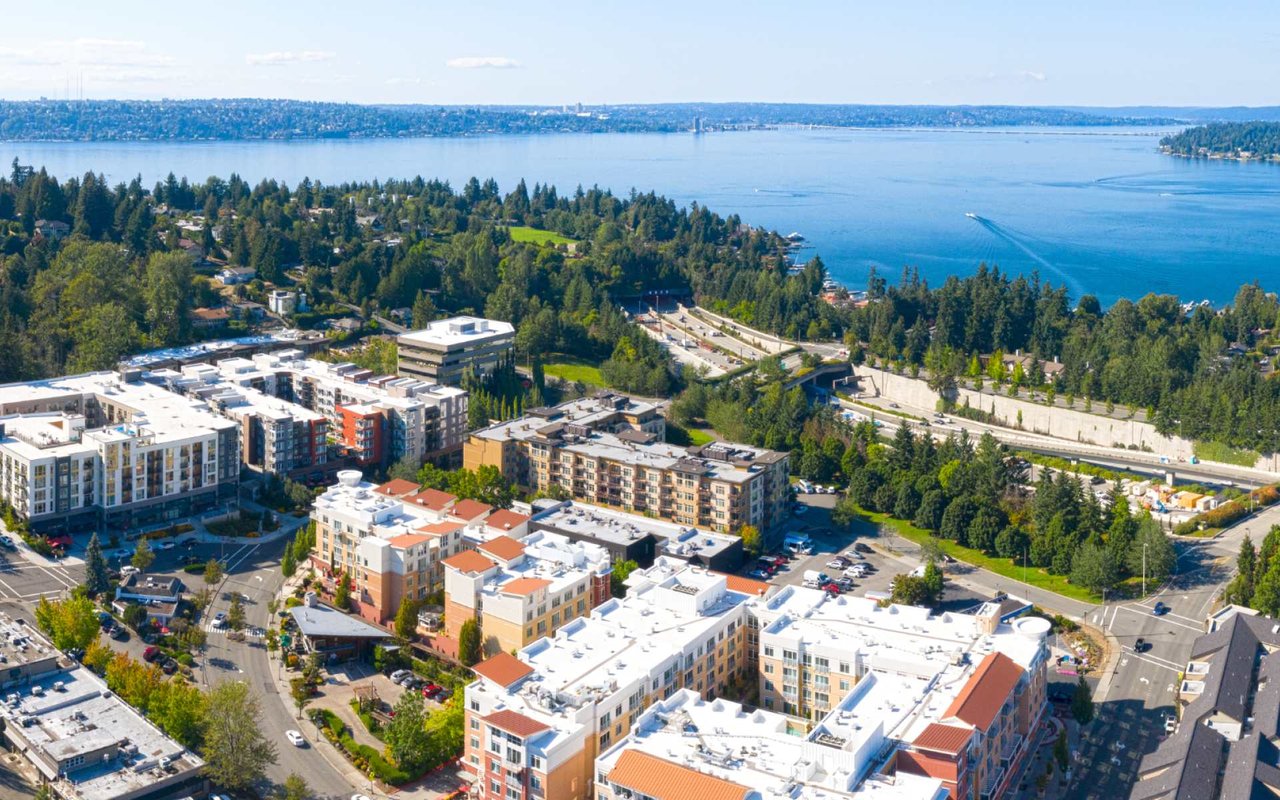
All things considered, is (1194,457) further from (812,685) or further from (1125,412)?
(812,685)

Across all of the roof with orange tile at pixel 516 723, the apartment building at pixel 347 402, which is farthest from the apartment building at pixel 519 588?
the apartment building at pixel 347 402

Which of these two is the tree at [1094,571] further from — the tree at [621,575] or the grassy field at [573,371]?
the grassy field at [573,371]

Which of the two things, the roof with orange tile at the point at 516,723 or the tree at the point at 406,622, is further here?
the tree at the point at 406,622

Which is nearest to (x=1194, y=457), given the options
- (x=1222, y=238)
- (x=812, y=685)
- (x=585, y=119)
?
(x=812, y=685)

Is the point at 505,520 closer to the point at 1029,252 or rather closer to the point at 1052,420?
the point at 1052,420

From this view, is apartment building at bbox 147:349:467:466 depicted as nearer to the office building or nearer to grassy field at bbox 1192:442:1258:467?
the office building

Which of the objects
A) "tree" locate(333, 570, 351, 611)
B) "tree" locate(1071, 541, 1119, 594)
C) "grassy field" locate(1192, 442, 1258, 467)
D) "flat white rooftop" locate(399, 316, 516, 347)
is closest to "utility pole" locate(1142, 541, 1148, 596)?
"tree" locate(1071, 541, 1119, 594)

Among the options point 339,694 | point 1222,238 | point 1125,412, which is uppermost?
point 1222,238
